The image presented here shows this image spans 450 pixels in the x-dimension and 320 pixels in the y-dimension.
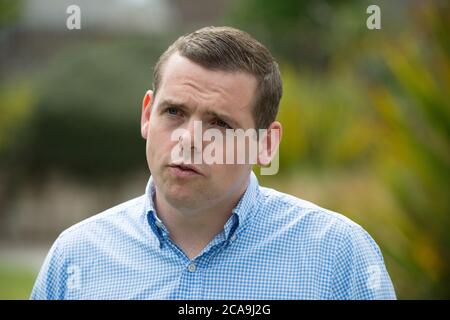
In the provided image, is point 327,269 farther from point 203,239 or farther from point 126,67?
point 126,67

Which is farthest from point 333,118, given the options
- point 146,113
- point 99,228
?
point 99,228

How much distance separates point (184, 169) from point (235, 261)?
0.32m

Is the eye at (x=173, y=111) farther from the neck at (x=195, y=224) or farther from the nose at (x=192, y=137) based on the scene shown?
the neck at (x=195, y=224)

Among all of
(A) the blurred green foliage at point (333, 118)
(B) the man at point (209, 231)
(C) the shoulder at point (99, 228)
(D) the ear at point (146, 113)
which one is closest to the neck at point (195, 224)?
(B) the man at point (209, 231)

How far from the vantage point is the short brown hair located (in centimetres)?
241

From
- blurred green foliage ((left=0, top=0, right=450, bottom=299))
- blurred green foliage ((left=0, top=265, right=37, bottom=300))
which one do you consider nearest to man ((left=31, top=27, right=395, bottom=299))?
blurred green foliage ((left=0, top=0, right=450, bottom=299))

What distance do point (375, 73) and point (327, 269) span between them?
12.1 metres

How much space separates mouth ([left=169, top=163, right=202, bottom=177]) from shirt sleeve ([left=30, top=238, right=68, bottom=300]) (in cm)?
48

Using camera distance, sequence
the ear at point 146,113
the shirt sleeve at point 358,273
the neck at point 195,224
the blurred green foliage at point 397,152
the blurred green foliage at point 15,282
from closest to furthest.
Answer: the shirt sleeve at point 358,273
the neck at point 195,224
the ear at point 146,113
the blurred green foliage at point 397,152
the blurred green foliage at point 15,282

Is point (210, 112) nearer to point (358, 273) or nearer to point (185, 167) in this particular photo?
point (185, 167)

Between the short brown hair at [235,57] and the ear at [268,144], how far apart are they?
3 centimetres

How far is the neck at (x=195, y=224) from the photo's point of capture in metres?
2.44

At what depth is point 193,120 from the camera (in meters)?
2.38

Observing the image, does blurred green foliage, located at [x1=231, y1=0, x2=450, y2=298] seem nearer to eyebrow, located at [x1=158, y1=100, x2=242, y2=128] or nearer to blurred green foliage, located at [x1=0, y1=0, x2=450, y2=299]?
blurred green foliage, located at [x1=0, y1=0, x2=450, y2=299]
